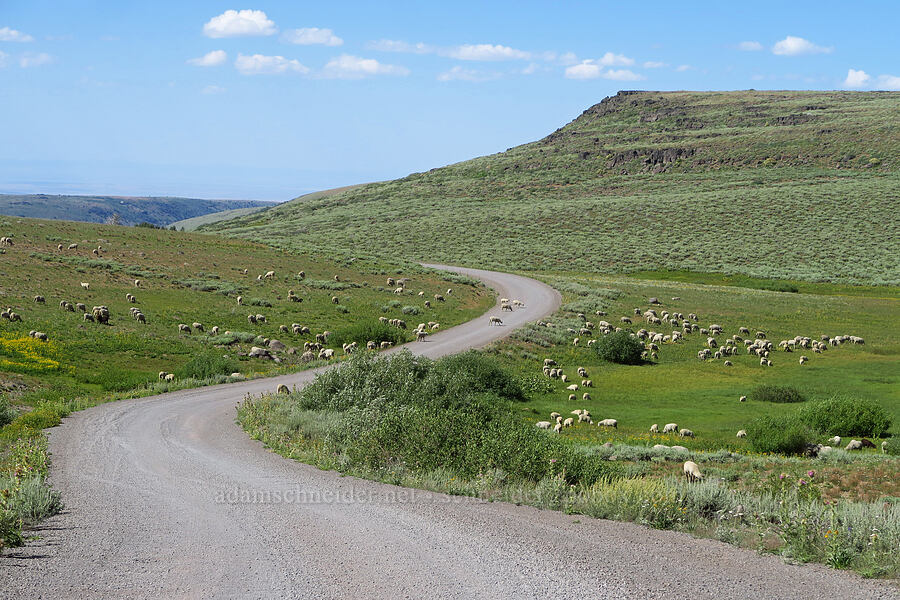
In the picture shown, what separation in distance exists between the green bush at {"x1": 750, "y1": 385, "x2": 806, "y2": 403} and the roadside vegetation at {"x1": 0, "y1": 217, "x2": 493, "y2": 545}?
709 inches

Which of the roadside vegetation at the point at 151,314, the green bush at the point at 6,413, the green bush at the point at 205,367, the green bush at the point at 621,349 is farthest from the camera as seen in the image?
the green bush at the point at 621,349

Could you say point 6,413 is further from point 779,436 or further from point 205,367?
point 779,436

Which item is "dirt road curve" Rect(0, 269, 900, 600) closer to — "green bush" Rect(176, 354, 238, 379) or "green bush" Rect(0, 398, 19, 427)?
"green bush" Rect(0, 398, 19, 427)

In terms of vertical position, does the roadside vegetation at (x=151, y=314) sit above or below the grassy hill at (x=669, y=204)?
below

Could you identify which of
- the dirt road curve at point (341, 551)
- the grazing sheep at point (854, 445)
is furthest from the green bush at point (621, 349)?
the dirt road curve at point (341, 551)

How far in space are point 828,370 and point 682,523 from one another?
90.9 feet

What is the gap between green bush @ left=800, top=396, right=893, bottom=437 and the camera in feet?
70.5

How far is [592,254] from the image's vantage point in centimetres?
8325

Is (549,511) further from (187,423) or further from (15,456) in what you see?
(187,423)

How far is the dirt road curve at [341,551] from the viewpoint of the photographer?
25.1ft

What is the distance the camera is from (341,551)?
8812 millimetres

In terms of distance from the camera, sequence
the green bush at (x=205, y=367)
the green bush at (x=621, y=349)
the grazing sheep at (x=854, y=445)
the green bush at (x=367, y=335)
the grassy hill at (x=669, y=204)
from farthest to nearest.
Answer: the grassy hill at (x=669, y=204) < the green bush at (x=367, y=335) < the green bush at (x=621, y=349) < the green bush at (x=205, y=367) < the grazing sheep at (x=854, y=445)

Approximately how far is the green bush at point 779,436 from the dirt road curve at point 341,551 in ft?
37.1

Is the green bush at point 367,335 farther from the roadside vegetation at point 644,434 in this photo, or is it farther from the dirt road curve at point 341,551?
the dirt road curve at point 341,551
